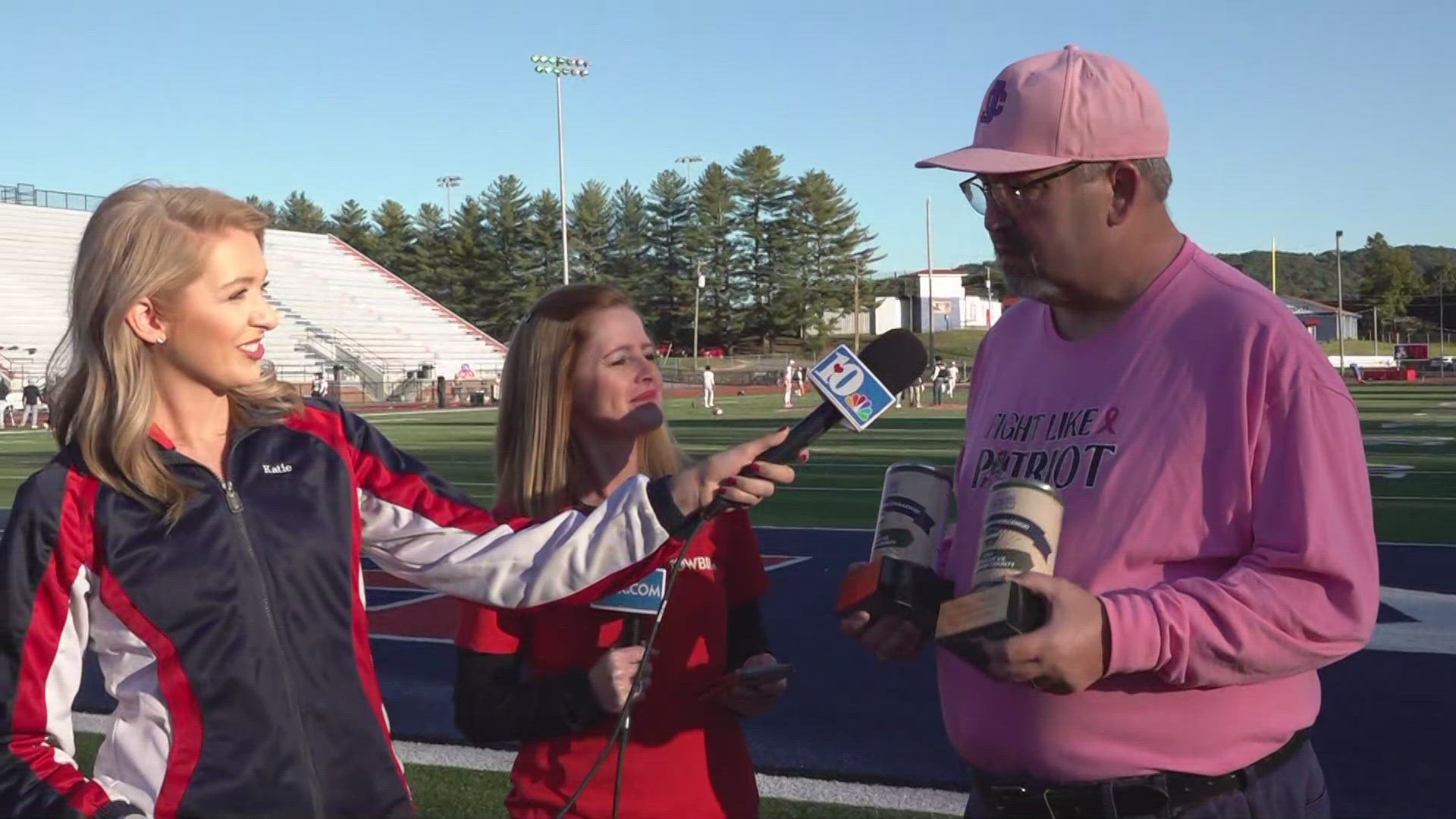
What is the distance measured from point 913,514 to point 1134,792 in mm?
622

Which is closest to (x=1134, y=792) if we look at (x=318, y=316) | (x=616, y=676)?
(x=616, y=676)

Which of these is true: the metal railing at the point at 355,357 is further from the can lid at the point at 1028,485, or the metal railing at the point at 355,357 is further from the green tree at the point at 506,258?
the can lid at the point at 1028,485

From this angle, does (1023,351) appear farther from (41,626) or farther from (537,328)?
(41,626)

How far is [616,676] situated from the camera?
2.66m

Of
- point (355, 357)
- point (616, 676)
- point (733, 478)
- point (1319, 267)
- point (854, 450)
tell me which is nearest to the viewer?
point (733, 478)

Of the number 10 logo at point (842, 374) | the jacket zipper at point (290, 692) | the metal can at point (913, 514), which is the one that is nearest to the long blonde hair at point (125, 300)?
the jacket zipper at point (290, 692)

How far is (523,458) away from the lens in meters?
3.04

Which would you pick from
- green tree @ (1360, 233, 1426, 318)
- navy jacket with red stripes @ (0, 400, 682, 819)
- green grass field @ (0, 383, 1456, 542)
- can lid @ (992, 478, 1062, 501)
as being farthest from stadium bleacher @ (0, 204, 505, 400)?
green tree @ (1360, 233, 1426, 318)

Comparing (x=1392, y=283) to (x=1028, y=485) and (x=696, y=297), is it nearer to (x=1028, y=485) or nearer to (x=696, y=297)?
(x=696, y=297)

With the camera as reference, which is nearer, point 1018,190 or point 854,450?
point 1018,190

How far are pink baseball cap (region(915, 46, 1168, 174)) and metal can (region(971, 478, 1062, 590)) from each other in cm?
55

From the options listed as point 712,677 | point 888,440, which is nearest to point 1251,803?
point 712,677

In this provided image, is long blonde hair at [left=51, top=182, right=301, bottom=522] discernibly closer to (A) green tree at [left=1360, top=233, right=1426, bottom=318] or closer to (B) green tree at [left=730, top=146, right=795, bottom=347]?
(B) green tree at [left=730, top=146, right=795, bottom=347]

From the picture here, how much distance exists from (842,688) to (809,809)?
66.9 inches
